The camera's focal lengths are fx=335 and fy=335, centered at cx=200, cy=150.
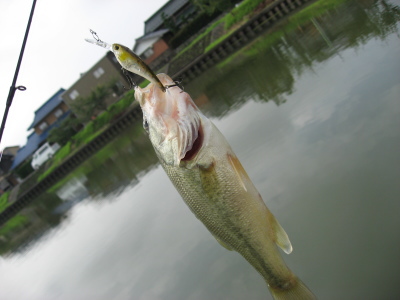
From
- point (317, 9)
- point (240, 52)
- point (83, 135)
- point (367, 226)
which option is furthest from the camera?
point (83, 135)

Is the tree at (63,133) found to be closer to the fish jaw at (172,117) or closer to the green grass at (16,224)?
the green grass at (16,224)

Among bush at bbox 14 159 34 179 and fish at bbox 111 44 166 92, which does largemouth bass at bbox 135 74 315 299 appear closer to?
fish at bbox 111 44 166 92

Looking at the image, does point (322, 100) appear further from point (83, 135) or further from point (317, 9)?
point (83, 135)

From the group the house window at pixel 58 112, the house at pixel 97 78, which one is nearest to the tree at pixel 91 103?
the house at pixel 97 78

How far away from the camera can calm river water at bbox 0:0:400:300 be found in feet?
13.2

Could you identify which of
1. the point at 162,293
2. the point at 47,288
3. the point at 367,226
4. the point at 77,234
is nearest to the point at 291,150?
the point at 367,226

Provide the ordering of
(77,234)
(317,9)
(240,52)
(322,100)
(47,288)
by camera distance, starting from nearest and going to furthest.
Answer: (322,100), (47,288), (77,234), (317,9), (240,52)

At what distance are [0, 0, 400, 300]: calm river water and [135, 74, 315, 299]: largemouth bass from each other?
1785 millimetres

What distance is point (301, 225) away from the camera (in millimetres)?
4738

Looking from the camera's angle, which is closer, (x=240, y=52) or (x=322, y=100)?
(x=322, y=100)

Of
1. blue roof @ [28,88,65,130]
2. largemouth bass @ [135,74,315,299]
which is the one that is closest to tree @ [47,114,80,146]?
blue roof @ [28,88,65,130]

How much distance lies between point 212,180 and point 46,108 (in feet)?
172

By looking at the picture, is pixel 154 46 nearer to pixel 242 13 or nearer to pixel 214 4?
pixel 214 4

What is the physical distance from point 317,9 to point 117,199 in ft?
44.3
